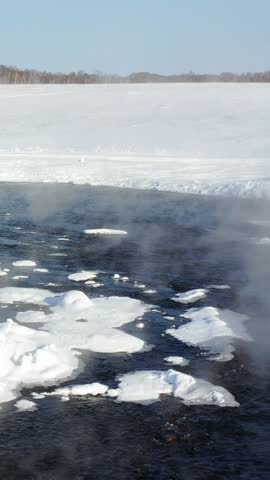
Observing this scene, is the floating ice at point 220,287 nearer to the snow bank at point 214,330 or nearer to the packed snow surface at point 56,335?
the snow bank at point 214,330

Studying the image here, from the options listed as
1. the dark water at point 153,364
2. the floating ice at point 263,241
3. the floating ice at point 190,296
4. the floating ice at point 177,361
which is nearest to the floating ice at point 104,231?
the dark water at point 153,364

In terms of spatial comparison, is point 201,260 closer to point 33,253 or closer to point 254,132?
point 33,253

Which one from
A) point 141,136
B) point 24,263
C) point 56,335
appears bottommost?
point 24,263

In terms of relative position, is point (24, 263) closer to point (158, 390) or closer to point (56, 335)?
point (56, 335)

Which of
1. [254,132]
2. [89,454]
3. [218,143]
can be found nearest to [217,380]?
[89,454]

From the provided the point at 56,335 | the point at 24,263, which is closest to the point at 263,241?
the point at 24,263

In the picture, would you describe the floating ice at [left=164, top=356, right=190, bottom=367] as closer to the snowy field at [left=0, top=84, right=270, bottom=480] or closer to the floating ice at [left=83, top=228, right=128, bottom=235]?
the snowy field at [left=0, top=84, right=270, bottom=480]

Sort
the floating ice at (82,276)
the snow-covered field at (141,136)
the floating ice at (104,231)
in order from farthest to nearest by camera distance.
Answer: the snow-covered field at (141,136) → the floating ice at (104,231) → the floating ice at (82,276)
